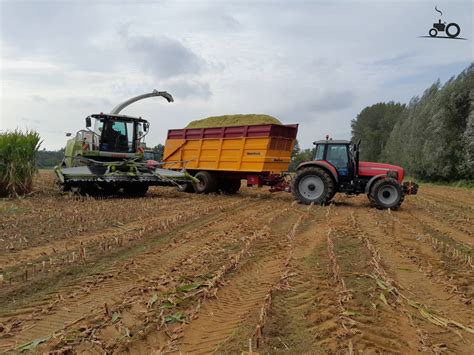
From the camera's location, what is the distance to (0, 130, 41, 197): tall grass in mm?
12492

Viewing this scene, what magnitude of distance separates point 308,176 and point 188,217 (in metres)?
4.61

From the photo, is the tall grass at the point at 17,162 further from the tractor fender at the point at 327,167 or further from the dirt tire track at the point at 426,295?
the dirt tire track at the point at 426,295

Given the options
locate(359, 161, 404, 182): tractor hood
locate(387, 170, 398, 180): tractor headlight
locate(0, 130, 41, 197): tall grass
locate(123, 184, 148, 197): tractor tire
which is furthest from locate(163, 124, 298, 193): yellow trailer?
locate(0, 130, 41, 197): tall grass

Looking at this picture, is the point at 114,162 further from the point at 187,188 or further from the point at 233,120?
the point at 233,120

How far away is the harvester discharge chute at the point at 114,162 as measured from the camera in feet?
43.2

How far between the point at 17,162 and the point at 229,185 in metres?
7.06

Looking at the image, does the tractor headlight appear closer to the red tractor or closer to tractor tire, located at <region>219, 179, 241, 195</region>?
the red tractor

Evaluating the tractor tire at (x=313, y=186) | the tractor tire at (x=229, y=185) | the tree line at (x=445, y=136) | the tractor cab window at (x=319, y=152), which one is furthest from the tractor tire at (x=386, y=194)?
the tree line at (x=445, y=136)

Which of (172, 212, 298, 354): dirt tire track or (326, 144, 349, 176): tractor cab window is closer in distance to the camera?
(172, 212, 298, 354): dirt tire track

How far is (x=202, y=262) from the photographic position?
17.5 feet

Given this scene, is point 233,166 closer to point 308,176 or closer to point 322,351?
point 308,176

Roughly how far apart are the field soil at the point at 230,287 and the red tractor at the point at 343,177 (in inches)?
125

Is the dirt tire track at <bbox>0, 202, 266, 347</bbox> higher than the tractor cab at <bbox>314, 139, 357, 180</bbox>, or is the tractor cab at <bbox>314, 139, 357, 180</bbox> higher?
the tractor cab at <bbox>314, 139, 357, 180</bbox>

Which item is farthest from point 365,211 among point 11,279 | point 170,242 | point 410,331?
point 11,279
